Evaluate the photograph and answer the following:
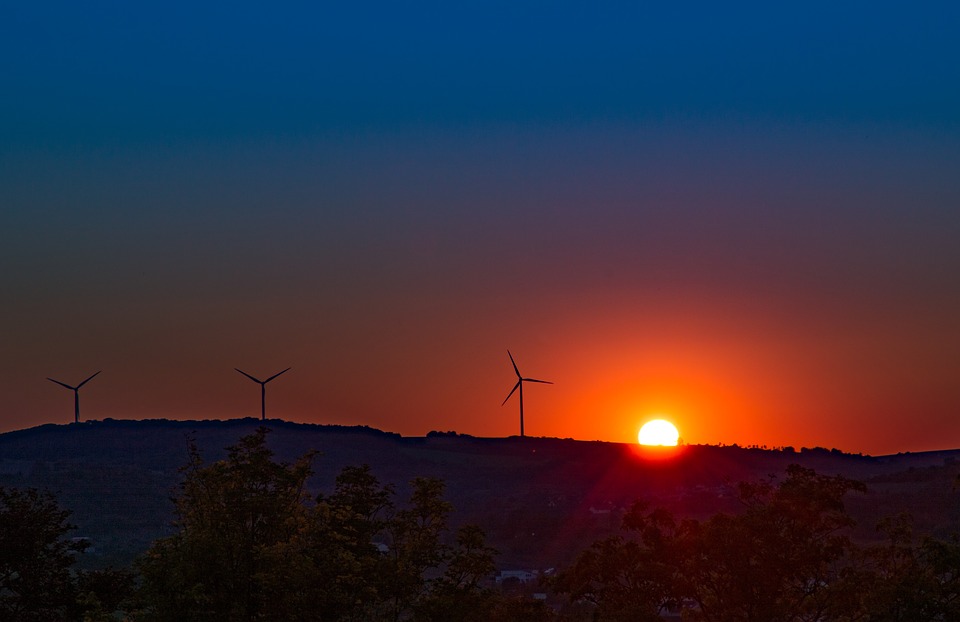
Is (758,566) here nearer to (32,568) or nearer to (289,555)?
(289,555)

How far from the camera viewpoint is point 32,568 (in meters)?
39.0

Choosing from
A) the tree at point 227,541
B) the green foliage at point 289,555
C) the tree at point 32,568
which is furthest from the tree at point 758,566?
the tree at point 32,568

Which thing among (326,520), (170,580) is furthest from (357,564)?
(170,580)

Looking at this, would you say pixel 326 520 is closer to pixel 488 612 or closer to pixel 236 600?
pixel 236 600

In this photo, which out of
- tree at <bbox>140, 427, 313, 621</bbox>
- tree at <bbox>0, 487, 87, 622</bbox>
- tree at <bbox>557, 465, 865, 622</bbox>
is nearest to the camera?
tree at <bbox>140, 427, 313, 621</bbox>

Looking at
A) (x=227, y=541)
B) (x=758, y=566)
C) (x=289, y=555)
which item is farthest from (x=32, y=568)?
(x=758, y=566)

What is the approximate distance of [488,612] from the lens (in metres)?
37.8

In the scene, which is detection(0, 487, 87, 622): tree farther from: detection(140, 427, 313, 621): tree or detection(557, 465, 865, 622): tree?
detection(557, 465, 865, 622): tree

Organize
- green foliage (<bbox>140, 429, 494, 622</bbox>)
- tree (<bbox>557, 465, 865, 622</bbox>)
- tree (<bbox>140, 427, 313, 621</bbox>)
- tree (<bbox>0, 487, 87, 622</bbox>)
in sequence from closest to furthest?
tree (<bbox>140, 427, 313, 621</bbox>) → green foliage (<bbox>140, 429, 494, 622</bbox>) → tree (<bbox>0, 487, 87, 622</bbox>) → tree (<bbox>557, 465, 865, 622</bbox>)

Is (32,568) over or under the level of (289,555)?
under

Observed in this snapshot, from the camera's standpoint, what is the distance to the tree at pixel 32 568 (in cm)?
3841

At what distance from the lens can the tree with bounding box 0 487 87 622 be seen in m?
38.4

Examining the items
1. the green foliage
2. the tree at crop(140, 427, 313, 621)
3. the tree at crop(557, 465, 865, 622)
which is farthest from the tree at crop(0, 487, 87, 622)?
the tree at crop(557, 465, 865, 622)

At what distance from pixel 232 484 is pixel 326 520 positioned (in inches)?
101
